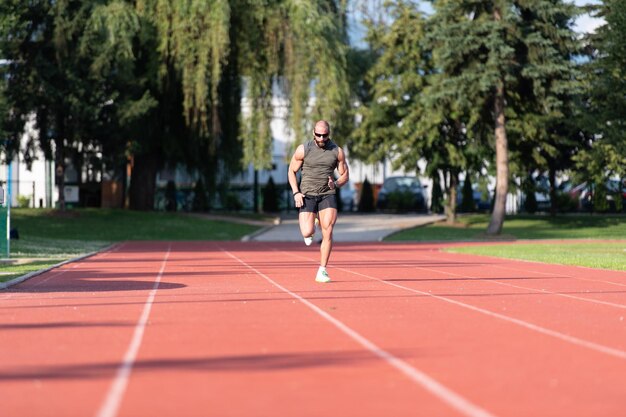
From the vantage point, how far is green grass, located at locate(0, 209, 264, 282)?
36469 mm

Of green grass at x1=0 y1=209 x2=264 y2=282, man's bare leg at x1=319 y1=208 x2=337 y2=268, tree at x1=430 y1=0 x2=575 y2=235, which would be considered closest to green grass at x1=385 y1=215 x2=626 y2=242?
tree at x1=430 y1=0 x2=575 y2=235

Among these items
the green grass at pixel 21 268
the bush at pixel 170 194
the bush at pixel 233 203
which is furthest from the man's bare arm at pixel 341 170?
the bush at pixel 233 203

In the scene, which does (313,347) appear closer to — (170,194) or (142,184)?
(142,184)

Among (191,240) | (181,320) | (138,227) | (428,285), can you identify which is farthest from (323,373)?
(138,227)

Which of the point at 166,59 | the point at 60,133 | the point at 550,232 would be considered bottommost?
the point at 550,232

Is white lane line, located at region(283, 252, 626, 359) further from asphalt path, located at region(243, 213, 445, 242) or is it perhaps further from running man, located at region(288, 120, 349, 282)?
asphalt path, located at region(243, 213, 445, 242)

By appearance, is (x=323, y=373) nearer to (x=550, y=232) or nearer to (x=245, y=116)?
(x=245, y=116)

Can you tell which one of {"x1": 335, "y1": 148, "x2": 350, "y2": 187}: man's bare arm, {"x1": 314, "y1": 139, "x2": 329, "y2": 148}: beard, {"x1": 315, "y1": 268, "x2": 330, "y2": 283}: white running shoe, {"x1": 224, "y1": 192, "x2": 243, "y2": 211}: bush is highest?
{"x1": 314, "y1": 139, "x2": 329, "y2": 148}: beard

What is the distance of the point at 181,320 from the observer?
35.4 feet

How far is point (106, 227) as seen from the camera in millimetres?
40875

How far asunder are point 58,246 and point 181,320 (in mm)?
20828

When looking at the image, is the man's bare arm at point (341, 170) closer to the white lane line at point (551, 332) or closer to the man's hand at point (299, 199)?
the man's hand at point (299, 199)

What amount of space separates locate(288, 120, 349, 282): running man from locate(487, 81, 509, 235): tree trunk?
26422mm

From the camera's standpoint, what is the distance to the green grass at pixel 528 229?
41509mm
